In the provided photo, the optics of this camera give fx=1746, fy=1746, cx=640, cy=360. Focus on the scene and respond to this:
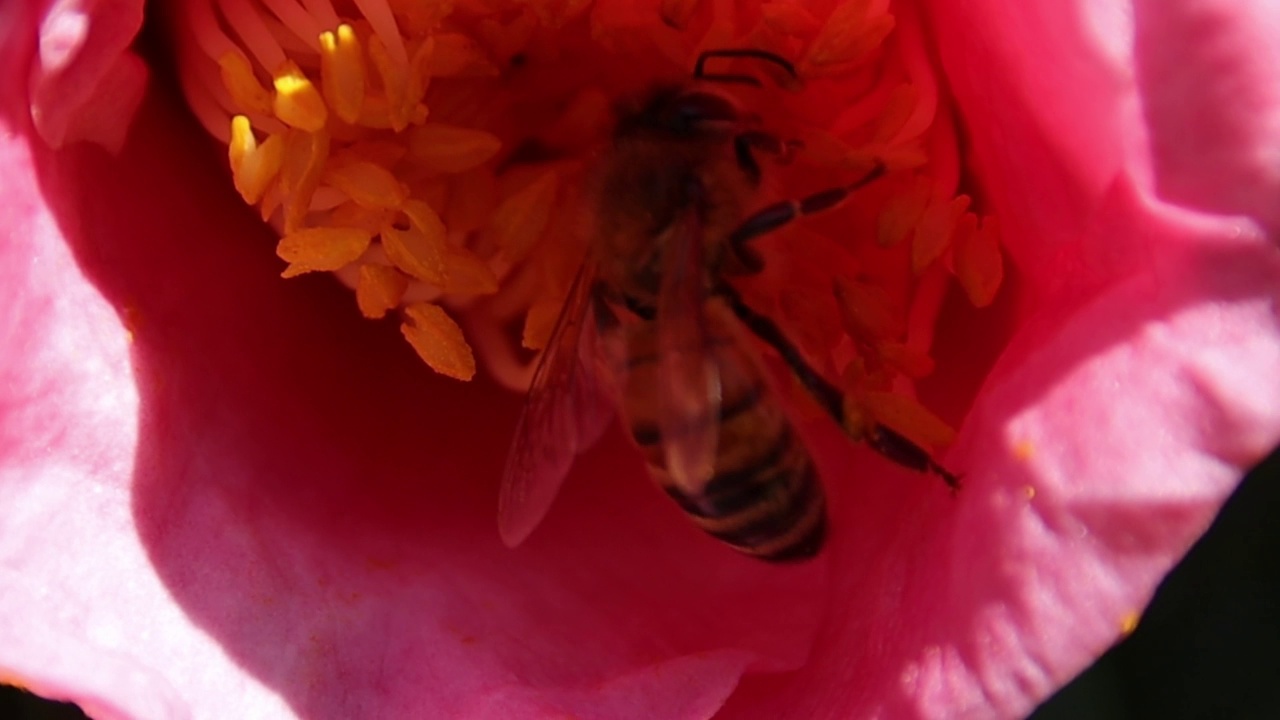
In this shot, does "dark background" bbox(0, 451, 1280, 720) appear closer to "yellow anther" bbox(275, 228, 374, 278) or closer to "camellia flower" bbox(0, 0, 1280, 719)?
"camellia flower" bbox(0, 0, 1280, 719)

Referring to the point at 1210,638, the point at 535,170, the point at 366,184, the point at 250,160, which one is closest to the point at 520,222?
the point at 535,170

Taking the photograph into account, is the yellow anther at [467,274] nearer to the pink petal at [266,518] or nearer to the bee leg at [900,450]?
the pink petal at [266,518]

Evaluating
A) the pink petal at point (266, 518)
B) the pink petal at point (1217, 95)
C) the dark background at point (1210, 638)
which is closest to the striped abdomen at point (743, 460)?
the pink petal at point (266, 518)

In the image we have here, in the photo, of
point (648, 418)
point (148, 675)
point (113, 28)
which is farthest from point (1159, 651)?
point (113, 28)

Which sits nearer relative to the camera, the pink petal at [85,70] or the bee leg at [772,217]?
the pink petal at [85,70]

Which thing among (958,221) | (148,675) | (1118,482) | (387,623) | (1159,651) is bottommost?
(1159,651)

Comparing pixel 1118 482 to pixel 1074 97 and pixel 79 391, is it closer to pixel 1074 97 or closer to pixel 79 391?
pixel 1074 97
